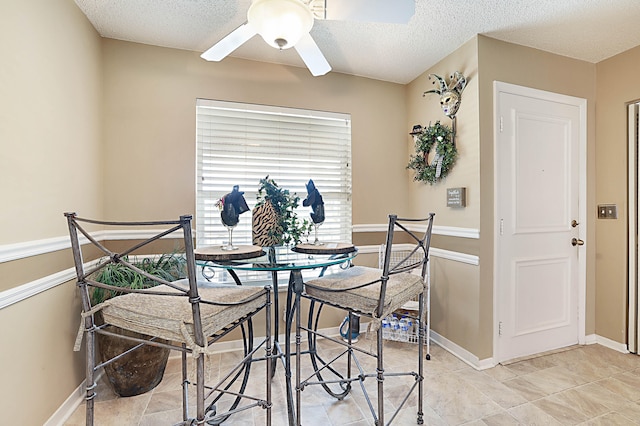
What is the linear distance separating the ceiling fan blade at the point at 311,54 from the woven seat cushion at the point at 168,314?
138 centimetres

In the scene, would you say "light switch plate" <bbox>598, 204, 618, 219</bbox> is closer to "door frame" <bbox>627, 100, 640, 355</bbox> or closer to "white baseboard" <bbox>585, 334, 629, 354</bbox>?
"door frame" <bbox>627, 100, 640, 355</bbox>

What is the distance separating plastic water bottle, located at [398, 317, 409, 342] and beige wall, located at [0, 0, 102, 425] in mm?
2320

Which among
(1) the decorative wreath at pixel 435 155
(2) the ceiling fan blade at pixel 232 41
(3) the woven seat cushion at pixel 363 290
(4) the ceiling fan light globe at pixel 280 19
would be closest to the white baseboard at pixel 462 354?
(3) the woven seat cushion at pixel 363 290

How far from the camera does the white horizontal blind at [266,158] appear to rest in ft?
8.38

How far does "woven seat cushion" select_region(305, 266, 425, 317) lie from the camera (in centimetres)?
140

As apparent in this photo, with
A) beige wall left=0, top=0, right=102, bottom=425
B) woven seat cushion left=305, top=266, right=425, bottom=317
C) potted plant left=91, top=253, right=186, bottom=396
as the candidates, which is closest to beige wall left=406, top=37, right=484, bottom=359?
woven seat cushion left=305, top=266, right=425, bottom=317

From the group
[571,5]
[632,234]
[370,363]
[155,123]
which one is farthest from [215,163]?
[632,234]

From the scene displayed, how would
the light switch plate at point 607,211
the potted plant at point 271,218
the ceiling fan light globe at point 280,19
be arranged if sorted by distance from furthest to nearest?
the light switch plate at point 607,211, the potted plant at point 271,218, the ceiling fan light globe at point 280,19

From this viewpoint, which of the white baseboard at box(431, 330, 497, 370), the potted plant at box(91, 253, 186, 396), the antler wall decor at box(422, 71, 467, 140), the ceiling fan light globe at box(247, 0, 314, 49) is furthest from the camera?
the antler wall decor at box(422, 71, 467, 140)

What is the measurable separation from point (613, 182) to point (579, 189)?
0.25 m

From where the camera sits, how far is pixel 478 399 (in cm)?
A: 190

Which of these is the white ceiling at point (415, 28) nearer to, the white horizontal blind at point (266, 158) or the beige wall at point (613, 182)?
the beige wall at point (613, 182)

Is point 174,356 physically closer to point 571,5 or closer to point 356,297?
point 356,297

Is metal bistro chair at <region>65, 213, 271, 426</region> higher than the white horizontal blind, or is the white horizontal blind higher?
the white horizontal blind
